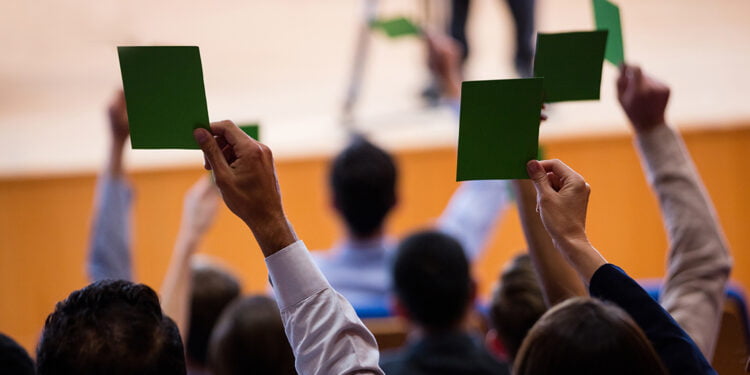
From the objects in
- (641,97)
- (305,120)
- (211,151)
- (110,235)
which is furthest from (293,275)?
(305,120)

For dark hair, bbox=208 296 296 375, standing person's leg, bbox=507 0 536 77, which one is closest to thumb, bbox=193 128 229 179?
dark hair, bbox=208 296 296 375

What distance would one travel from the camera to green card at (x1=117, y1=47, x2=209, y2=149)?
714mm

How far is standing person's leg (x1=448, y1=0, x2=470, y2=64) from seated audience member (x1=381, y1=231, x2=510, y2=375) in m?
1.65

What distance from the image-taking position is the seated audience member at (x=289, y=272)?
0.73m

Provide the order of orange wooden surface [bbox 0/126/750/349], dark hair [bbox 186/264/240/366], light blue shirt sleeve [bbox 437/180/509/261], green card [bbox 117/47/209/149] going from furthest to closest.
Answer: orange wooden surface [bbox 0/126/750/349] → light blue shirt sleeve [bbox 437/180/509/261] → dark hair [bbox 186/264/240/366] → green card [bbox 117/47/209/149]

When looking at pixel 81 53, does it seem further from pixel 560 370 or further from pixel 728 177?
pixel 560 370

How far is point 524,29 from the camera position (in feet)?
9.11

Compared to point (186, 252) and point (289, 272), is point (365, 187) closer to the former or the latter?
point (186, 252)

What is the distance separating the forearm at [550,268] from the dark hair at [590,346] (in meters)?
0.23

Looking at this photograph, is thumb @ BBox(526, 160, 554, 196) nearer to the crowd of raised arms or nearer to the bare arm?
the crowd of raised arms

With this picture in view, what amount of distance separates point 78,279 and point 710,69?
7.44ft

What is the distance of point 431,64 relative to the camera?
170cm

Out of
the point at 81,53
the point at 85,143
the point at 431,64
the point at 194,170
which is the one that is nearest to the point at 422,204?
the point at 194,170

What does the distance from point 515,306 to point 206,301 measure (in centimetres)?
55
